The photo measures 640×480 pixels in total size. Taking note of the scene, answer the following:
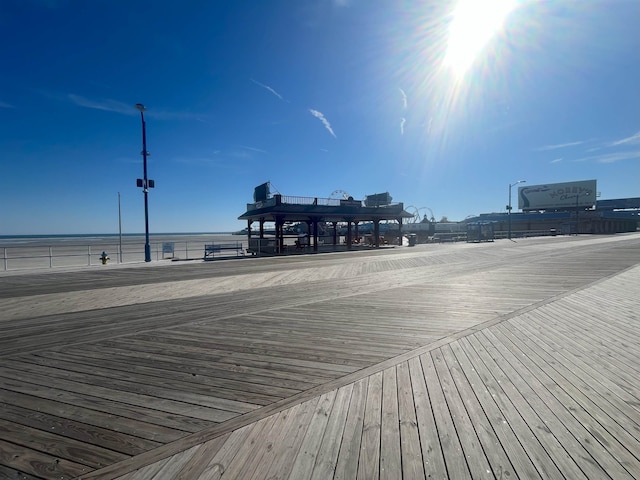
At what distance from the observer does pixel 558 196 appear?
80375mm

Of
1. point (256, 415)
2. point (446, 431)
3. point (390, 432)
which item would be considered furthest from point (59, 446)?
point (446, 431)

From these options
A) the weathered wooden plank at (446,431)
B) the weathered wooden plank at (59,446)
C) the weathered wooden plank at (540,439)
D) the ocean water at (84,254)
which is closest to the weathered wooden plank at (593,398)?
the weathered wooden plank at (540,439)

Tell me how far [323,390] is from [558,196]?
101943 millimetres

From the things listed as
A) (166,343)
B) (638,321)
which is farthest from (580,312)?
(166,343)

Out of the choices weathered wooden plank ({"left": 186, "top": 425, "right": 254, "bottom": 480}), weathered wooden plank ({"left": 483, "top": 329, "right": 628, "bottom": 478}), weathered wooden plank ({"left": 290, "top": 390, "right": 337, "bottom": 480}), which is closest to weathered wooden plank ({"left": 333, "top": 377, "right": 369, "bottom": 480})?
weathered wooden plank ({"left": 290, "top": 390, "right": 337, "bottom": 480})

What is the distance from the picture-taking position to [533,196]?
86125 millimetres

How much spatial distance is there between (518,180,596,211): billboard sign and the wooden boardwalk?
294ft

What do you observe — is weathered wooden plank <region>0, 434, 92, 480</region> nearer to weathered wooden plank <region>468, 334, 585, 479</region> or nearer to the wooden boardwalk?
the wooden boardwalk

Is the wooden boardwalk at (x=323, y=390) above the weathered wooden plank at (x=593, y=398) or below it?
above

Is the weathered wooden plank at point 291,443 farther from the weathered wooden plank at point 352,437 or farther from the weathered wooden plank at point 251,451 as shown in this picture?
the weathered wooden plank at point 352,437

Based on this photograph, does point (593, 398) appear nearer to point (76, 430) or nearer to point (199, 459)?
point (199, 459)

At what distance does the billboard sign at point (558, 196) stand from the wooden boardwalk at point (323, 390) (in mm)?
89508

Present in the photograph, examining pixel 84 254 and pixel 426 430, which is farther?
pixel 84 254

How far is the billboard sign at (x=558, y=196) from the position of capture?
75.6 m
